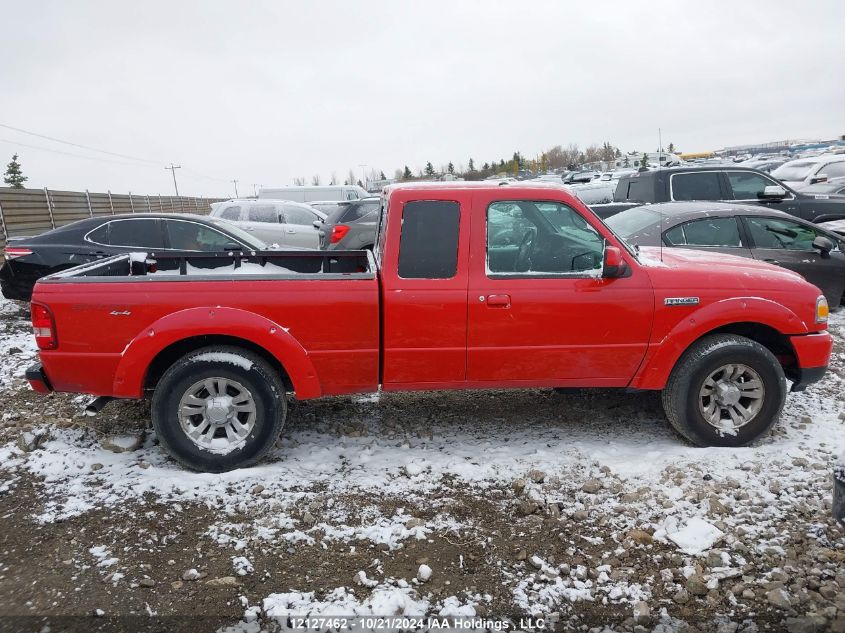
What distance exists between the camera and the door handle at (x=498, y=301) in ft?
13.0

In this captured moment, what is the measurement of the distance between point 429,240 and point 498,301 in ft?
2.14

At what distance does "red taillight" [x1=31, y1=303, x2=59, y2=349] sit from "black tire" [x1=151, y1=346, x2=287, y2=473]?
76 centimetres

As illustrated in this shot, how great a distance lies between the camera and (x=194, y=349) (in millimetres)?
4027

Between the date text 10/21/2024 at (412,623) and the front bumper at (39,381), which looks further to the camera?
the front bumper at (39,381)

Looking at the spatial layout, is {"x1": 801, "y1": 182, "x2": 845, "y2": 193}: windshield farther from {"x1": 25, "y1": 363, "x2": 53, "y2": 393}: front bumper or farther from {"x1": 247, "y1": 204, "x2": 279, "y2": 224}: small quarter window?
{"x1": 25, "y1": 363, "x2": 53, "y2": 393}: front bumper

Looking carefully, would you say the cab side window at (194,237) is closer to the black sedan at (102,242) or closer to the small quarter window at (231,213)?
the black sedan at (102,242)

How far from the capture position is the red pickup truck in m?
3.79

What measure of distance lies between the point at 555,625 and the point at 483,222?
255 centimetres

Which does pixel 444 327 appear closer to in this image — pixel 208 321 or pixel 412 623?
pixel 208 321

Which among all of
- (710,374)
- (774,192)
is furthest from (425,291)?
(774,192)

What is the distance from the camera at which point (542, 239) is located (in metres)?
4.10

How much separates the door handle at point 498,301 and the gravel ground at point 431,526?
112 centimetres

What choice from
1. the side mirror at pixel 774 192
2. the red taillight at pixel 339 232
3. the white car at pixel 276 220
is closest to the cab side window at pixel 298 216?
the white car at pixel 276 220

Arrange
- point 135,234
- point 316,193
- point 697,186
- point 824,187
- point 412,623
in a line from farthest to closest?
point 316,193 < point 824,187 < point 697,186 < point 135,234 < point 412,623
